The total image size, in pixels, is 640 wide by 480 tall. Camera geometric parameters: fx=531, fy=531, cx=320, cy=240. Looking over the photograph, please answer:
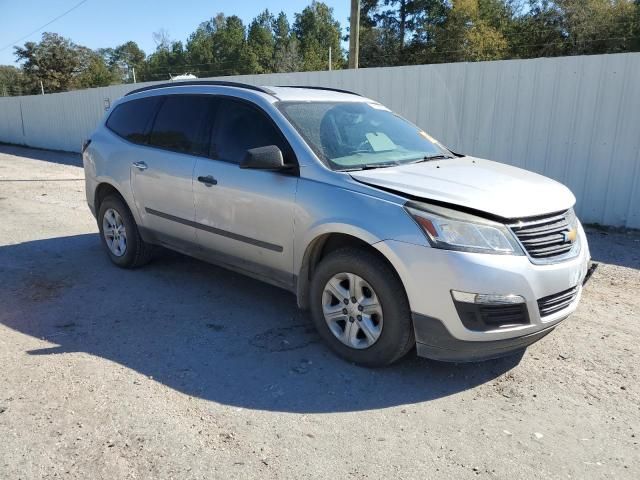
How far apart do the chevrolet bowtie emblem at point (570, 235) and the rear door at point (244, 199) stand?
6.10 feet

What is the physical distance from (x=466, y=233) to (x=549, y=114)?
221 inches

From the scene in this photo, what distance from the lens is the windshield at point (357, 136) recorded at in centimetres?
399

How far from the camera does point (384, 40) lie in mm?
47094

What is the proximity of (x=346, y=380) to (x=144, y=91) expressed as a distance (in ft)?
12.8

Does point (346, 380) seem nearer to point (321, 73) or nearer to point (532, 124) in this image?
point (532, 124)

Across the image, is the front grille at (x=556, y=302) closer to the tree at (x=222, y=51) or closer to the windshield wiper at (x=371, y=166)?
the windshield wiper at (x=371, y=166)

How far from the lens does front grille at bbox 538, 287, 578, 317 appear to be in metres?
3.26

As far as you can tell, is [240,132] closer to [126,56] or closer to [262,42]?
[262,42]

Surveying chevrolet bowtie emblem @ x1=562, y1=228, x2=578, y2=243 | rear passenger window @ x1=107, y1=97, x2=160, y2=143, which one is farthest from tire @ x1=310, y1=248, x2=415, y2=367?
rear passenger window @ x1=107, y1=97, x2=160, y2=143

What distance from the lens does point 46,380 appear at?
347cm

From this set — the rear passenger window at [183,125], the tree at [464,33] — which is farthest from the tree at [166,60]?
the rear passenger window at [183,125]

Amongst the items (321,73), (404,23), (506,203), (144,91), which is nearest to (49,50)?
(404,23)

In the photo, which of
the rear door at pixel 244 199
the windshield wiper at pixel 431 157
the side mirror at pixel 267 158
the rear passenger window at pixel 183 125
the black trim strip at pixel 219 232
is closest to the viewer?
the side mirror at pixel 267 158

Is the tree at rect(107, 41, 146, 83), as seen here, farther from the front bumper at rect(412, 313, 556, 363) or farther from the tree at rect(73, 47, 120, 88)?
the front bumper at rect(412, 313, 556, 363)
